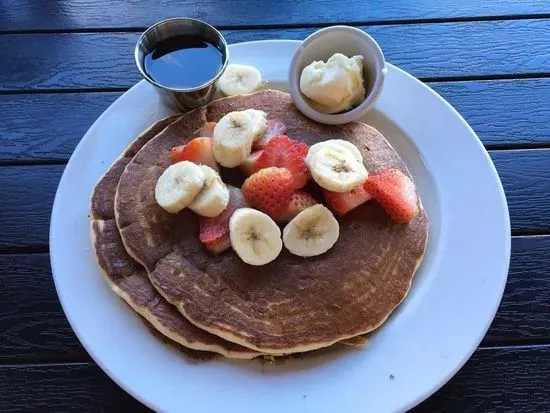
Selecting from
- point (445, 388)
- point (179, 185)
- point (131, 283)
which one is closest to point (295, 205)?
point (179, 185)

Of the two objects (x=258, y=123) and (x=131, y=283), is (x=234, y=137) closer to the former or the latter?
(x=258, y=123)

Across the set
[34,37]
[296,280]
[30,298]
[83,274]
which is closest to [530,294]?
[296,280]

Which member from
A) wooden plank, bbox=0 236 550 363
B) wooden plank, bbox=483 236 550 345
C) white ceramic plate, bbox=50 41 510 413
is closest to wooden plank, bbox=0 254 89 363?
wooden plank, bbox=0 236 550 363

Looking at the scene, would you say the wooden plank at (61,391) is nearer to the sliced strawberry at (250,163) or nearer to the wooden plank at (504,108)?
the sliced strawberry at (250,163)

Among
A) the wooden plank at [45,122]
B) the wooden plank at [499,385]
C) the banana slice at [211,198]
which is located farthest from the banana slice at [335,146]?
the wooden plank at [45,122]

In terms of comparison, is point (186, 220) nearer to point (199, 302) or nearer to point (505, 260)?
point (199, 302)

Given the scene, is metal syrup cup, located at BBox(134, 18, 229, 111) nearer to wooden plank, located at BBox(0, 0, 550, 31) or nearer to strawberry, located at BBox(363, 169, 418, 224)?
A: wooden plank, located at BBox(0, 0, 550, 31)
